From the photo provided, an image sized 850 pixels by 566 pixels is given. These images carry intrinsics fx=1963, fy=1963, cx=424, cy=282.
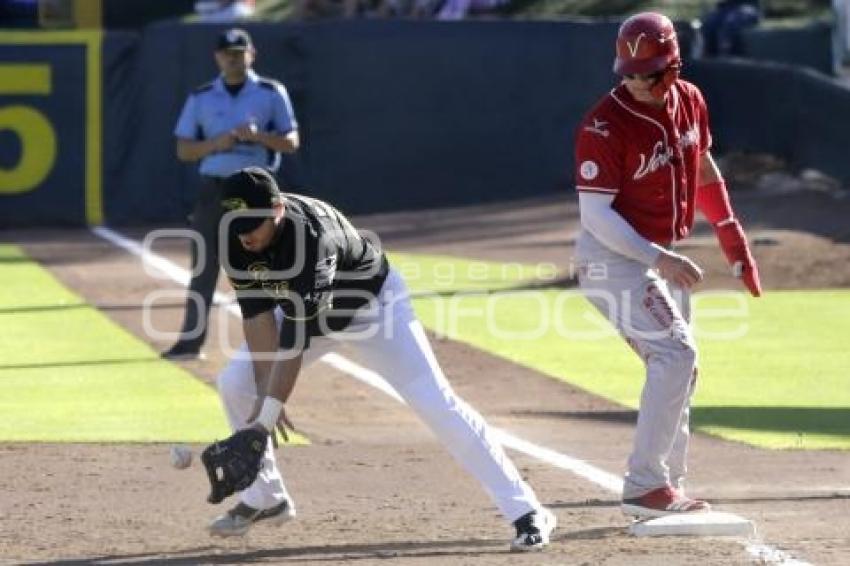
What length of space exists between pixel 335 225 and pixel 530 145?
1573 cm

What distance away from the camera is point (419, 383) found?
294 inches

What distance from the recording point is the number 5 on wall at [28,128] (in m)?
22.3

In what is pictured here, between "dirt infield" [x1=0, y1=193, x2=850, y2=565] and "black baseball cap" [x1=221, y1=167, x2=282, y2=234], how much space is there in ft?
4.35

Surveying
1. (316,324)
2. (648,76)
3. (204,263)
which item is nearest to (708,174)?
(648,76)

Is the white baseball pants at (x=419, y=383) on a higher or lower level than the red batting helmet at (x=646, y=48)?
lower

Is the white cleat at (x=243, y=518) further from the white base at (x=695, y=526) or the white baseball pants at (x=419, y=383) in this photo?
the white base at (x=695, y=526)

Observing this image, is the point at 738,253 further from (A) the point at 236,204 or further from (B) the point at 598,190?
(A) the point at 236,204

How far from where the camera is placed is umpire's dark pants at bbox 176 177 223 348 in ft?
42.0

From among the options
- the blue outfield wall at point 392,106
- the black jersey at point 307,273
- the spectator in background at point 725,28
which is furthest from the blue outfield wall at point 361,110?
the black jersey at point 307,273

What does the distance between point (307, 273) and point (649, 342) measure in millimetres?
1520

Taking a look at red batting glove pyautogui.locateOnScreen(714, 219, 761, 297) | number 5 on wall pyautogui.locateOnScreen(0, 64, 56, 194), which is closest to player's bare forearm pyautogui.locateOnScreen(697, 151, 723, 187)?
red batting glove pyautogui.locateOnScreen(714, 219, 761, 297)

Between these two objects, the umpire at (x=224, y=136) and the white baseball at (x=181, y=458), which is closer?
the white baseball at (x=181, y=458)

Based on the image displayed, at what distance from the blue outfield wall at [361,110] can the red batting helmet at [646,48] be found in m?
14.6

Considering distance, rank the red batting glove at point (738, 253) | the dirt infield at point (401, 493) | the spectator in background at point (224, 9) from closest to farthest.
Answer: the dirt infield at point (401, 493) < the red batting glove at point (738, 253) < the spectator in background at point (224, 9)
